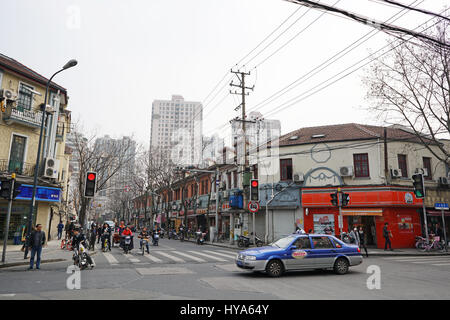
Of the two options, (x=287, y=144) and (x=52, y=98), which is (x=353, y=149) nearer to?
(x=287, y=144)

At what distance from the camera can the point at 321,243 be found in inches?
430

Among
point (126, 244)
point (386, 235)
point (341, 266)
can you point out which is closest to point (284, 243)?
point (341, 266)

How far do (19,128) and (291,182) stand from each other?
20564mm

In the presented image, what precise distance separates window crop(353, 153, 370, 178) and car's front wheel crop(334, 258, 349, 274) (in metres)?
14.3

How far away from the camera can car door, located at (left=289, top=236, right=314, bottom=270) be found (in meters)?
10.4

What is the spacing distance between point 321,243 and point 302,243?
2.48 ft

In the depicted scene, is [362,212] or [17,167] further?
[362,212]

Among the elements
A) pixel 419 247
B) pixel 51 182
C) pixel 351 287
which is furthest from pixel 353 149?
pixel 51 182

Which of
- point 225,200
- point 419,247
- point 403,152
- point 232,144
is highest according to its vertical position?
point 232,144

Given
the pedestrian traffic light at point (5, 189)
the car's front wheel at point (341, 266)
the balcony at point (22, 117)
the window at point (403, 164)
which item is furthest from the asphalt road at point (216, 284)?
the window at point (403, 164)

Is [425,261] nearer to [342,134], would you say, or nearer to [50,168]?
[342,134]

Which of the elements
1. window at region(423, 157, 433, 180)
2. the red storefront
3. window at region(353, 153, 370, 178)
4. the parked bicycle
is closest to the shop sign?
the red storefront

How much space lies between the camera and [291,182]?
85.3ft

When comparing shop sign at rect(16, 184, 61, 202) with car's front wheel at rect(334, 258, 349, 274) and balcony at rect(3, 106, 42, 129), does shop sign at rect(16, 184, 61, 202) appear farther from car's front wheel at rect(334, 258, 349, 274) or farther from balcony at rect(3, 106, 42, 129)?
car's front wheel at rect(334, 258, 349, 274)
